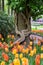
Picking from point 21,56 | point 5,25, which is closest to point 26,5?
point 5,25

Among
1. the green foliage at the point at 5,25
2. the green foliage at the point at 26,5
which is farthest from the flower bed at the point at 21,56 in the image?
the green foliage at the point at 5,25

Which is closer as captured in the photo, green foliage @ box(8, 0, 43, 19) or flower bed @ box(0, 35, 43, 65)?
flower bed @ box(0, 35, 43, 65)

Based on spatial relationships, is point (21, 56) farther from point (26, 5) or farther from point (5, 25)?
point (5, 25)

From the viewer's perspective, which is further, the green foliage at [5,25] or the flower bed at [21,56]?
the green foliage at [5,25]

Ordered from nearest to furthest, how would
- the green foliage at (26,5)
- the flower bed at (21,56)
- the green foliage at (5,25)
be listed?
1. the flower bed at (21,56)
2. the green foliage at (26,5)
3. the green foliage at (5,25)

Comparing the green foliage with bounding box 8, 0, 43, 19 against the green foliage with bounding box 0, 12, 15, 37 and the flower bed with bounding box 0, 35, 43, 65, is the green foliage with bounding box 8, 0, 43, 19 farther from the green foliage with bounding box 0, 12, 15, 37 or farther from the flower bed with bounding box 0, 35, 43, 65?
the green foliage with bounding box 0, 12, 15, 37

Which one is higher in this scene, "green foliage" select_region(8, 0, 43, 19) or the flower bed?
"green foliage" select_region(8, 0, 43, 19)

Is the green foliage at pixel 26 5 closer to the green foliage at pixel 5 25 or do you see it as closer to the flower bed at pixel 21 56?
the flower bed at pixel 21 56

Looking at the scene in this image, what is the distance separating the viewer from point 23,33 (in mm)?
8008

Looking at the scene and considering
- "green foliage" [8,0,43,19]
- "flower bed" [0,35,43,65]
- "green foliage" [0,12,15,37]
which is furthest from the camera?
"green foliage" [0,12,15,37]

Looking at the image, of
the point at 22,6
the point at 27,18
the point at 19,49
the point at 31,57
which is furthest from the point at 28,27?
the point at 31,57

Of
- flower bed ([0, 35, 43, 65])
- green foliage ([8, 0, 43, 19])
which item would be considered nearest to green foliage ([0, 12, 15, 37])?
green foliage ([8, 0, 43, 19])

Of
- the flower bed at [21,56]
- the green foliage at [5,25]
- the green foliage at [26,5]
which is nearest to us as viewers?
the flower bed at [21,56]

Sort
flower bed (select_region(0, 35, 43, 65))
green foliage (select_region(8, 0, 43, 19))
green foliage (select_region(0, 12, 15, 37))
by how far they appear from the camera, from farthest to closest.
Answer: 1. green foliage (select_region(0, 12, 15, 37))
2. green foliage (select_region(8, 0, 43, 19))
3. flower bed (select_region(0, 35, 43, 65))
